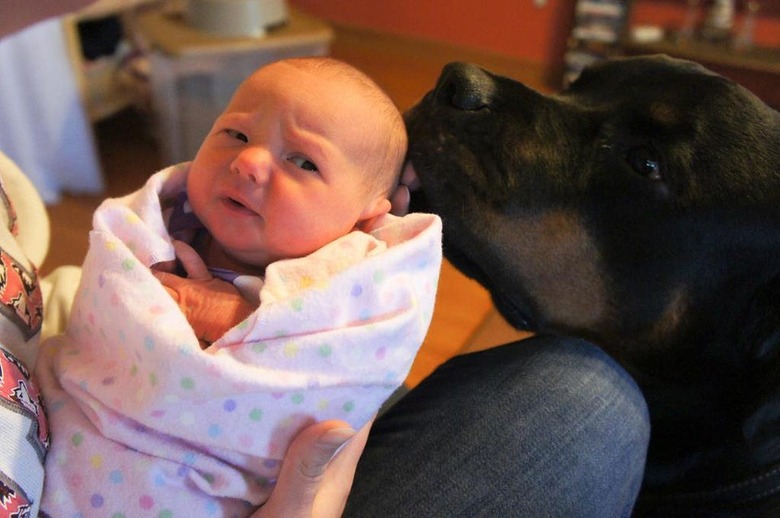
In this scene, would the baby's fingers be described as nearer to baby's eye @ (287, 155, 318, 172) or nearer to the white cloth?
baby's eye @ (287, 155, 318, 172)

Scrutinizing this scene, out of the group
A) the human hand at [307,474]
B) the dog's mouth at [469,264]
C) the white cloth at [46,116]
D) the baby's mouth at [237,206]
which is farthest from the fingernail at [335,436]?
the white cloth at [46,116]

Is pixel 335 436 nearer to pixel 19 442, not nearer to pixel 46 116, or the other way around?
pixel 19 442

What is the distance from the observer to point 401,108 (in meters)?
3.33

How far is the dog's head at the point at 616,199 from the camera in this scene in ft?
3.15

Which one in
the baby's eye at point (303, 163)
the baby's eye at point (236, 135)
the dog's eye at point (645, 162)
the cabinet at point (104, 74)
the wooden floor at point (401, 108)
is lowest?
the wooden floor at point (401, 108)

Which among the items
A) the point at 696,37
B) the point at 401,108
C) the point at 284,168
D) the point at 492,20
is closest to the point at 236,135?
the point at 284,168

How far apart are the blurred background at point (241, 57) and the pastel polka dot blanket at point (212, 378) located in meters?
1.04

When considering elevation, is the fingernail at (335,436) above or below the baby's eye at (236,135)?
below

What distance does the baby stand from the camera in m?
0.67

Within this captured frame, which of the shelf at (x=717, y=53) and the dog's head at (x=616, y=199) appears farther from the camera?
the shelf at (x=717, y=53)

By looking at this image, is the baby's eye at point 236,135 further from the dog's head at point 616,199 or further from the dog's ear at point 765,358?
the dog's ear at point 765,358

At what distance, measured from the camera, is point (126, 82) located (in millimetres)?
3191

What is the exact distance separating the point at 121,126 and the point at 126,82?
0.76 feet

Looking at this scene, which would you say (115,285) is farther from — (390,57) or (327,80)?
(390,57)
